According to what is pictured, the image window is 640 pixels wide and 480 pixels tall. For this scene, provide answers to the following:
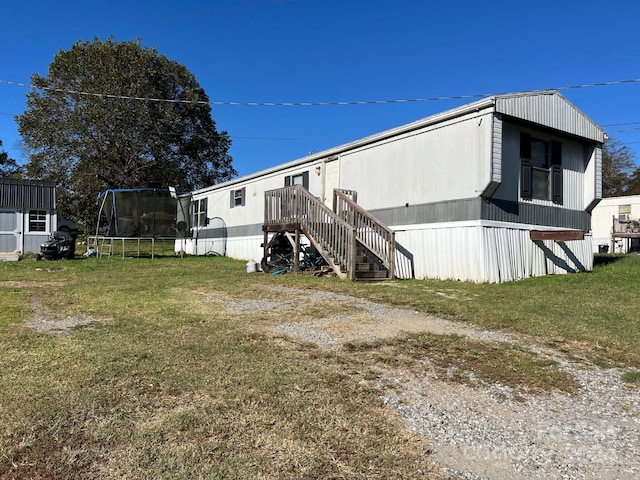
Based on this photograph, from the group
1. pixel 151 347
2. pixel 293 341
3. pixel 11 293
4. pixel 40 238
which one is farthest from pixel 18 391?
pixel 40 238

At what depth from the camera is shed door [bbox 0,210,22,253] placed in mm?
17844

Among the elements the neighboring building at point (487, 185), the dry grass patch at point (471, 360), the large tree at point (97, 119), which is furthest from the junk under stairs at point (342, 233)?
the large tree at point (97, 119)

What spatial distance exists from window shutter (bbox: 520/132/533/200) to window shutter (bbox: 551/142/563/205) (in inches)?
36.2

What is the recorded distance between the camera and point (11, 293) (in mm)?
7785

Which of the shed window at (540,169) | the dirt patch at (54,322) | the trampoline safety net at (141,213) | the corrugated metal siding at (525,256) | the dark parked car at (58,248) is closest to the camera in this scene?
the dirt patch at (54,322)

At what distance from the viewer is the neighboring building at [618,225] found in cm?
2198

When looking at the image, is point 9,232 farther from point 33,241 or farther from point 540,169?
point 540,169

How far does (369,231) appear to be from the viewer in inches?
420

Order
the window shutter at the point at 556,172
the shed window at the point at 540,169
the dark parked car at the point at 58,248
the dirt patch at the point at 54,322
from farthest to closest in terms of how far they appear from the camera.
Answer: the dark parked car at the point at 58,248 → the window shutter at the point at 556,172 → the shed window at the point at 540,169 → the dirt patch at the point at 54,322

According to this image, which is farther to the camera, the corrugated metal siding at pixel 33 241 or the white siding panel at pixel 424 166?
the corrugated metal siding at pixel 33 241

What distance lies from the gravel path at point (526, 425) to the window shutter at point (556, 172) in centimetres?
767

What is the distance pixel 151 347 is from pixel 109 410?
1427 mm

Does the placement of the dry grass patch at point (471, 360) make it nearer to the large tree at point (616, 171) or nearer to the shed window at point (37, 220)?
the shed window at point (37, 220)

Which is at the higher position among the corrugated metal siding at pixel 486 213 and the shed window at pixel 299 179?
the shed window at pixel 299 179
